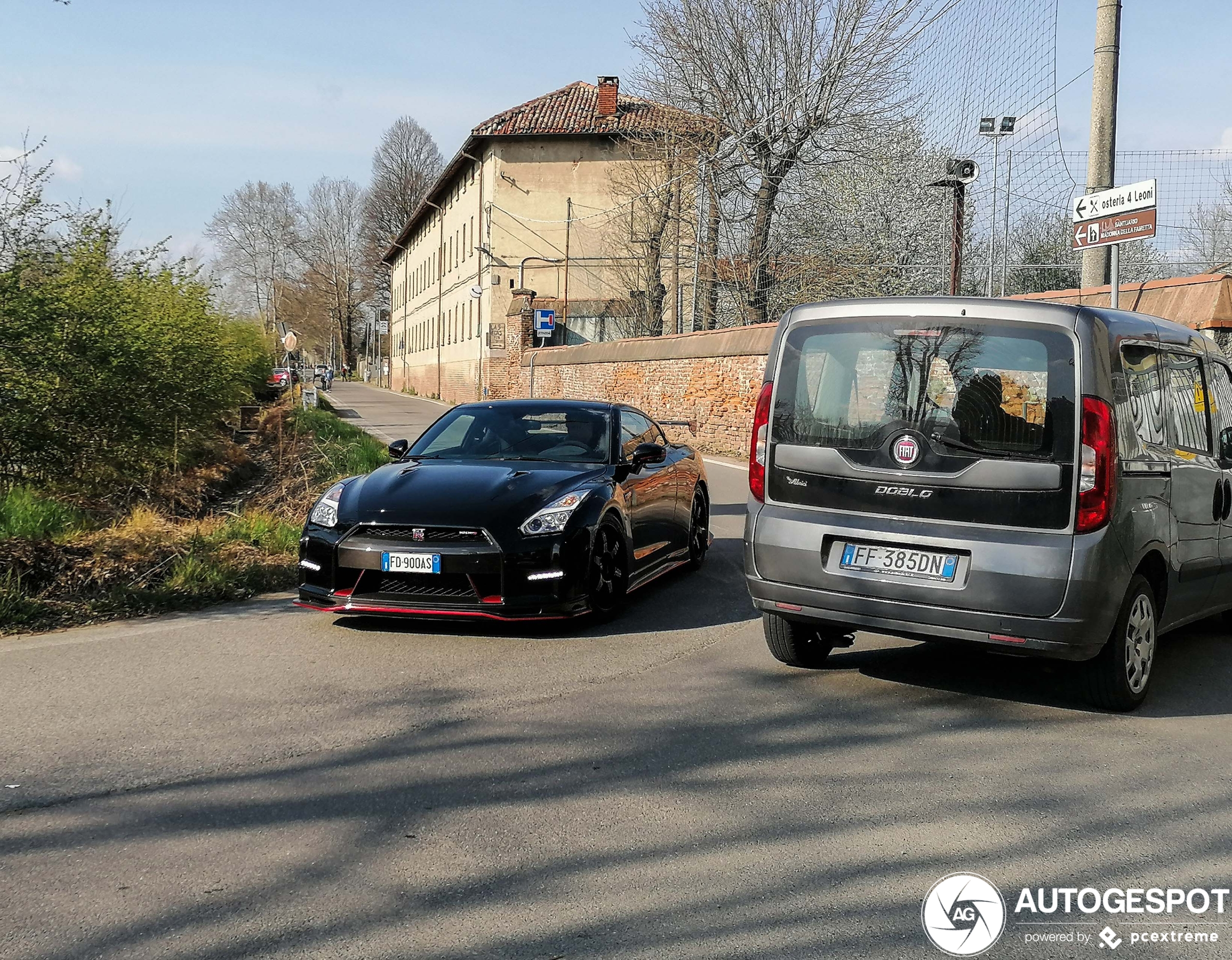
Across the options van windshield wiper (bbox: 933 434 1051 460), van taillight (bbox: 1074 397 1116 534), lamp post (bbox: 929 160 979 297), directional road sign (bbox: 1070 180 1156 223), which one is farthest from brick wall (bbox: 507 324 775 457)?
van taillight (bbox: 1074 397 1116 534)

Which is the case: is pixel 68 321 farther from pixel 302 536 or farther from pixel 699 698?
pixel 699 698

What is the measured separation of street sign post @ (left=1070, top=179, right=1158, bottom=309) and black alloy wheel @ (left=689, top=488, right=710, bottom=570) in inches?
144

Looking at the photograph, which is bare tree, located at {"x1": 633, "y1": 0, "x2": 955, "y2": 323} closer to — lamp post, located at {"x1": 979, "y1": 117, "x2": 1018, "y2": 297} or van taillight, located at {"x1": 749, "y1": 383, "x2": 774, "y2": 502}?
lamp post, located at {"x1": 979, "y1": 117, "x2": 1018, "y2": 297}

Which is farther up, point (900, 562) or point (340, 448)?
point (900, 562)

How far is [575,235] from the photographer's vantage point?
48.2 metres

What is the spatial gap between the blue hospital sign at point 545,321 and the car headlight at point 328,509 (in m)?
34.8

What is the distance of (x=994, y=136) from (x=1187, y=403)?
541 inches

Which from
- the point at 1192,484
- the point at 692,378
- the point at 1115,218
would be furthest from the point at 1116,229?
the point at 692,378

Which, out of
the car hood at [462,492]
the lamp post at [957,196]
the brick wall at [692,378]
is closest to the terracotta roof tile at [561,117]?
the brick wall at [692,378]

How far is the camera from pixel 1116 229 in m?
9.92

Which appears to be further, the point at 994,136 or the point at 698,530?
the point at 994,136

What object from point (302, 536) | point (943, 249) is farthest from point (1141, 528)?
point (943, 249)

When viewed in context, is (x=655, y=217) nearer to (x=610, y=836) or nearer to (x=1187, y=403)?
(x=1187, y=403)
